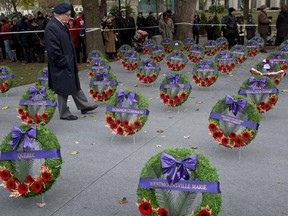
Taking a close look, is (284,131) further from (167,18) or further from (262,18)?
(167,18)

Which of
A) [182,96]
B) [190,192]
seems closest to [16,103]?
[182,96]

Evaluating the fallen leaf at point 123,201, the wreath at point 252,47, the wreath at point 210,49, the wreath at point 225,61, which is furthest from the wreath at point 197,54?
the fallen leaf at point 123,201

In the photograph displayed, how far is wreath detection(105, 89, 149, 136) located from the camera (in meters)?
6.05

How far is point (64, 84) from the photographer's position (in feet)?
23.7

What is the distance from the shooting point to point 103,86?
8.49m

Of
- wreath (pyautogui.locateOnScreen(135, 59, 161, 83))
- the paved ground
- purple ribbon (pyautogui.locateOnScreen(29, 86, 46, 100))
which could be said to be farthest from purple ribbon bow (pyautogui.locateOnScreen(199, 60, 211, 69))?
purple ribbon (pyautogui.locateOnScreen(29, 86, 46, 100))

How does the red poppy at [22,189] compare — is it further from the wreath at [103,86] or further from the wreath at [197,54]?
the wreath at [197,54]

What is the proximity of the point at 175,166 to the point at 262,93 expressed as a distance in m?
4.18

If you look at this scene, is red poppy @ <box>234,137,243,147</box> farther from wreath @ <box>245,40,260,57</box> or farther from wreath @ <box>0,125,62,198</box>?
wreath @ <box>245,40,260,57</box>

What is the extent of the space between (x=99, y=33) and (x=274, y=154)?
10998mm

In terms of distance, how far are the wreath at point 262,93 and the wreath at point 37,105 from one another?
10.5ft

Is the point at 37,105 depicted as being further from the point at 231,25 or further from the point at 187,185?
the point at 231,25

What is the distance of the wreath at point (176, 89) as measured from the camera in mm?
7824

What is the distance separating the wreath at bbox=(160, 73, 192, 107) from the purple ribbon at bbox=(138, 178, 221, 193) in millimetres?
4464
